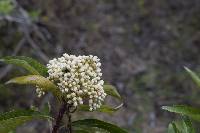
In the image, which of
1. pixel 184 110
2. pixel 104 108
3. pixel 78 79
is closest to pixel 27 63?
pixel 78 79

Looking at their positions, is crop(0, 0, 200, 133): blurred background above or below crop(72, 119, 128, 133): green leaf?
above

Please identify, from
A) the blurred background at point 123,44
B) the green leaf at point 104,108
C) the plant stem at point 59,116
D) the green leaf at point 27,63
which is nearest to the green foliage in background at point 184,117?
the green leaf at point 104,108

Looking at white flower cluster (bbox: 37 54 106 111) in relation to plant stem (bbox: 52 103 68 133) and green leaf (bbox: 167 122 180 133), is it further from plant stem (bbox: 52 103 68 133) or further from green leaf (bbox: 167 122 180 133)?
green leaf (bbox: 167 122 180 133)

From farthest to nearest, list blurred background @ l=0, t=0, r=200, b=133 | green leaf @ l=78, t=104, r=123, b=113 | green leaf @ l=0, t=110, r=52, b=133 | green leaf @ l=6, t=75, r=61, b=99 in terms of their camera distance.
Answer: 1. blurred background @ l=0, t=0, r=200, b=133
2. green leaf @ l=78, t=104, r=123, b=113
3. green leaf @ l=0, t=110, r=52, b=133
4. green leaf @ l=6, t=75, r=61, b=99

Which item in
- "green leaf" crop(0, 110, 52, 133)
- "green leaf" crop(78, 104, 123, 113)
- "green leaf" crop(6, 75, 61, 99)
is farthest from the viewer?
"green leaf" crop(78, 104, 123, 113)

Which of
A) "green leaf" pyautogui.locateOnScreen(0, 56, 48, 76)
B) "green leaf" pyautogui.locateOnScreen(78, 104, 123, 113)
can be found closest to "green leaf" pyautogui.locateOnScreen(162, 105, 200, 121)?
"green leaf" pyautogui.locateOnScreen(78, 104, 123, 113)

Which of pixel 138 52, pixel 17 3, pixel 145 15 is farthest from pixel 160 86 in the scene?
pixel 17 3
